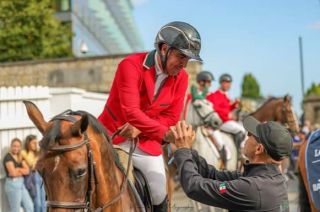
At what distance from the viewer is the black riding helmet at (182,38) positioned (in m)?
4.70

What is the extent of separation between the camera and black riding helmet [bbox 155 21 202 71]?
4.70 meters

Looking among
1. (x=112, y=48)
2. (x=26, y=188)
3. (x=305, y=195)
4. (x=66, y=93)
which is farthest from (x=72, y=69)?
(x=112, y=48)

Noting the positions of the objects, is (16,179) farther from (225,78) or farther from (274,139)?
(274,139)

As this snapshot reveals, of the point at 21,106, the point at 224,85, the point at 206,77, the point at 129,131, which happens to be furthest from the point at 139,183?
the point at 224,85

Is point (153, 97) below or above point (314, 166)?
above

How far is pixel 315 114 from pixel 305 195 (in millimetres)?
28599

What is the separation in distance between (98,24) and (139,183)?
41.5 m

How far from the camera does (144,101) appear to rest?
5.14 meters

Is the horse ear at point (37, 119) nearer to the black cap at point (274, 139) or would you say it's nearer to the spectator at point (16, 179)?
the black cap at point (274, 139)

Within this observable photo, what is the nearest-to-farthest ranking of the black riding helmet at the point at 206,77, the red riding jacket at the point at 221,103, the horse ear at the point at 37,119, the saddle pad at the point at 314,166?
the horse ear at the point at 37,119
the saddle pad at the point at 314,166
the black riding helmet at the point at 206,77
the red riding jacket at the point at 221,103

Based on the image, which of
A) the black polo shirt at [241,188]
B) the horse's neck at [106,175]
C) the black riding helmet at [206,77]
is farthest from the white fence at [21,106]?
the black polo shirt at [241,188]

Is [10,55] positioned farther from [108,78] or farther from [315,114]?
[315,114]

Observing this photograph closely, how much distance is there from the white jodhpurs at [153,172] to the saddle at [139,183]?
4 centimetres

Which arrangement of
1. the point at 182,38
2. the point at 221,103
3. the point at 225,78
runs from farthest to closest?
the point at 225,78 < the point at 221,103 < the point at 182,38
